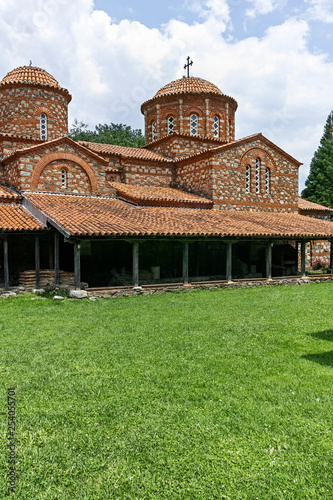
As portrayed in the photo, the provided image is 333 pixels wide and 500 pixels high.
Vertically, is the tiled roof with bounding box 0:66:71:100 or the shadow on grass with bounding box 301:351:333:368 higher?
the tiled roof with bounding box 0:66:71:100

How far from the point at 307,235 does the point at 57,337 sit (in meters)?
11.0

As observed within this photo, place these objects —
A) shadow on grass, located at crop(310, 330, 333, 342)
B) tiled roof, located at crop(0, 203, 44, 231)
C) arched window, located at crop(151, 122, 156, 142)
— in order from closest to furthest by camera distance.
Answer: shadow on grass, located at crop(310, 330, 333, 342)
tiled roof, located at crop(0, 203, 44, 231)
arched window, located at crop(151, 122, 156, 142)

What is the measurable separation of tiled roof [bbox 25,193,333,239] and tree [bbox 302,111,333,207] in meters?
14.6

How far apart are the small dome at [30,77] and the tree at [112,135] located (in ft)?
62.6

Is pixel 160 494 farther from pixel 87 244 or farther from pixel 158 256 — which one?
pixel 158 256

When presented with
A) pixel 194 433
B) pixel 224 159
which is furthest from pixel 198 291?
pixel 194 433

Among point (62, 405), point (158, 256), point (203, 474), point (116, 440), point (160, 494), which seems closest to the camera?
point (160, 494)

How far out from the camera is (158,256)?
16031 mm

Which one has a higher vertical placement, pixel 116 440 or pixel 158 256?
pixel 158 256

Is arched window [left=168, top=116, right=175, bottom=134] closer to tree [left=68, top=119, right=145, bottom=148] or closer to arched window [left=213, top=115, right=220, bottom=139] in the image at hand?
arched window [left=213, top=115, right=220, bottom=139]

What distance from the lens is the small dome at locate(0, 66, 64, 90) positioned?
16.3m

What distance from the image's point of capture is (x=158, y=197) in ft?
51.4

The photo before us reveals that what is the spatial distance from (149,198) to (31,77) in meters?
7.48

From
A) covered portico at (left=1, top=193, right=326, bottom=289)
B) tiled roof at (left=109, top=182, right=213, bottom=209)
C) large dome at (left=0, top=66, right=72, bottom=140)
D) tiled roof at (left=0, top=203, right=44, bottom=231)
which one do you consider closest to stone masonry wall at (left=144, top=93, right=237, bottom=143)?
tiled roof at (left=109, top=182, right=213, bottom=209)
